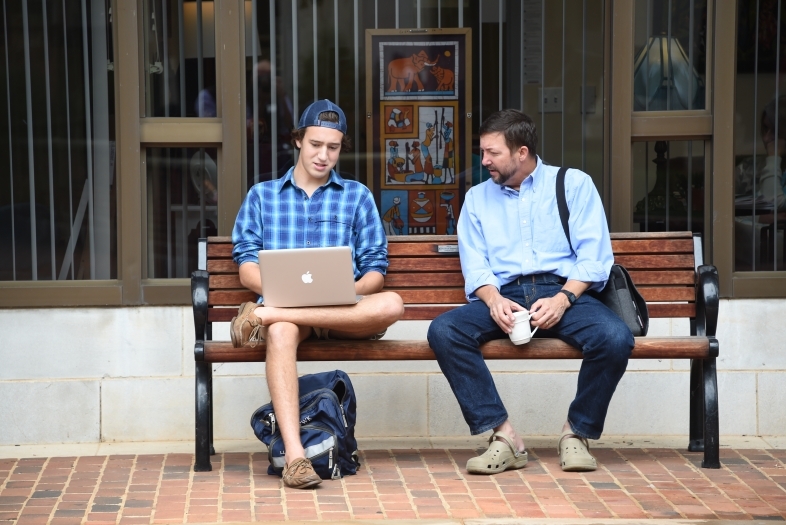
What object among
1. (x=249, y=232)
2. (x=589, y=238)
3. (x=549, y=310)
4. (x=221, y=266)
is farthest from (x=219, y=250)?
(x=589, y=238)

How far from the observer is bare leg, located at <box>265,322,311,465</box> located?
16.4 feet

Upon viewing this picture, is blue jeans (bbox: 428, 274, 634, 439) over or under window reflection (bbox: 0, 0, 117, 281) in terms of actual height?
under

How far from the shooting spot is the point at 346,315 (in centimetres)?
513

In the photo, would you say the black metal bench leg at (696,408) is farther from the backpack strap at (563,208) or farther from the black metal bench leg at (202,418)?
the black metal bench leg at (202,418)

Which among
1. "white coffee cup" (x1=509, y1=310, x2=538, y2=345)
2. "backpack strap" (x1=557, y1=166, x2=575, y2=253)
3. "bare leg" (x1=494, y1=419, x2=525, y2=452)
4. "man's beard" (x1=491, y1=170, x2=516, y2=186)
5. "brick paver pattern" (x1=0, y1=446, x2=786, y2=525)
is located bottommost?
"brick paver pattern" (x1=0, y1=446, x2=786, y2=525)

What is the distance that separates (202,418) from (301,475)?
1.98 feet

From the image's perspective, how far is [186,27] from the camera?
6160 mm

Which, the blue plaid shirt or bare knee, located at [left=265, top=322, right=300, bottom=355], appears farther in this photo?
the blue plaid shirt

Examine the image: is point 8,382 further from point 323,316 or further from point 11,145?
point 323,316

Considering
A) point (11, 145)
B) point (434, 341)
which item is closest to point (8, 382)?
point (11, 145)

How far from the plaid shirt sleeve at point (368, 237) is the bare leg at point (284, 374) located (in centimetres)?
57

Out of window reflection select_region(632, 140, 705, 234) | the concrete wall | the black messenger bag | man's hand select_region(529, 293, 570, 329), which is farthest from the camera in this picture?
window reflection select_region(632, 140, 705, 234)

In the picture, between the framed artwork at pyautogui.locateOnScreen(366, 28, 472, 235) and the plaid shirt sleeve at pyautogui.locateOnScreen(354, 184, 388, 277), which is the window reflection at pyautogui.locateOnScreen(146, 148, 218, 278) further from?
the plaid shirt sleeve at pyautogui.locateOnScreen(354, 184, 388, 277)

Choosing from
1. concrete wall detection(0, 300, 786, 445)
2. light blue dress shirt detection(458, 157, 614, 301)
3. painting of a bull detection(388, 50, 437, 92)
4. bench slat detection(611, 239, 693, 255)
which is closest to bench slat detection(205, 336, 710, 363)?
light blue dress shirt detection(458, 157, 614, 301)
